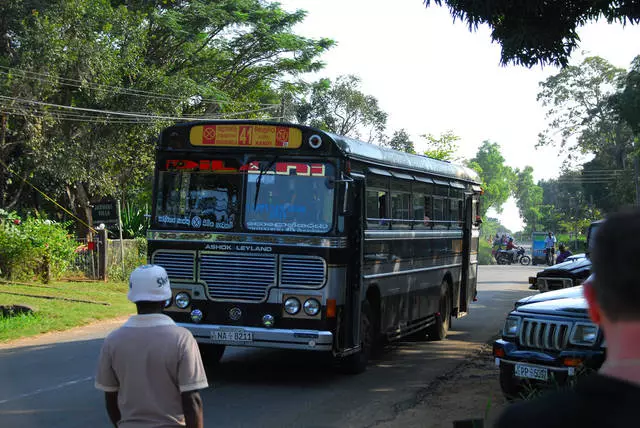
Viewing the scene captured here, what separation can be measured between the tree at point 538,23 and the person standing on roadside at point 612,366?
9.97 metres

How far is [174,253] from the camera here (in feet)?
34.6

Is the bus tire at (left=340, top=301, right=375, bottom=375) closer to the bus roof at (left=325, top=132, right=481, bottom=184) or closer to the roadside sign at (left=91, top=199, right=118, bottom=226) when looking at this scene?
the bus roof at (left=325, top=132, right=481, bottom=184)

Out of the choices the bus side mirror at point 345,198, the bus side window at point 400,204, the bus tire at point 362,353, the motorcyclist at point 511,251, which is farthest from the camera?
the motorcyclist at point 511,251

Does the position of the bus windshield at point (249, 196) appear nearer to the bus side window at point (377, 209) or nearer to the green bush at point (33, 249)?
the bus side window at point (377, 209)

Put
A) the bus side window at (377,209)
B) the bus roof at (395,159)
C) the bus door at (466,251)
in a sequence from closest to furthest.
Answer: the bus roof at (395,159)
the bus side window at (377,209)
the bus door at (466,251)

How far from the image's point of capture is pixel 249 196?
34.3ft

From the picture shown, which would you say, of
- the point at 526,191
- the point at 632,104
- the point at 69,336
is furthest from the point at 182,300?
the point at 526,191

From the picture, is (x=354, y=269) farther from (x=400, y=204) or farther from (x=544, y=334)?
(x=544, y=334)

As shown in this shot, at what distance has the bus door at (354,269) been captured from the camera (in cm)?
1051

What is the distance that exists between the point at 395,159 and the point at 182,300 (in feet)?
12.9

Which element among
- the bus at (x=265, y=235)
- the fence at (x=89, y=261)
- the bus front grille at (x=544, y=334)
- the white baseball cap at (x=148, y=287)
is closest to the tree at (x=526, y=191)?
→ the fence at (x=89, y=261)

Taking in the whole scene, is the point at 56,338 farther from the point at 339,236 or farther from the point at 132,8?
the point at 132,8

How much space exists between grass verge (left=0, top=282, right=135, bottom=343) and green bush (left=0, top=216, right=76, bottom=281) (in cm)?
70

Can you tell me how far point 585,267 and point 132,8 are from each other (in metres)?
22.7
